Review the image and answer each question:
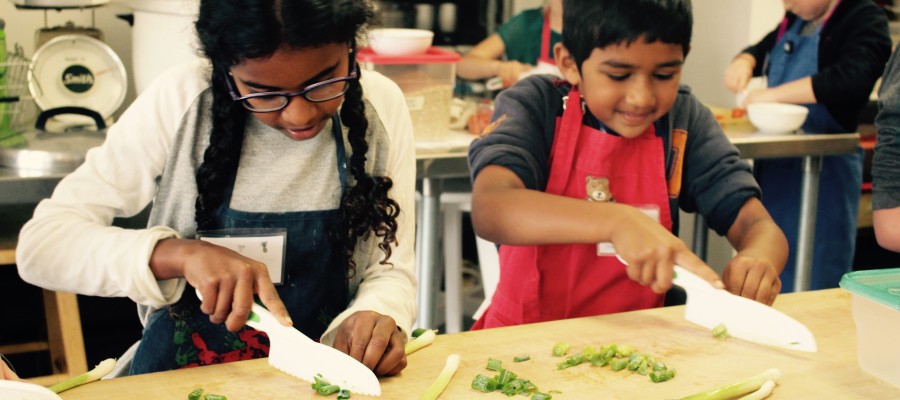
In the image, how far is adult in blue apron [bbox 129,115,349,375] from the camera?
55.4 inches

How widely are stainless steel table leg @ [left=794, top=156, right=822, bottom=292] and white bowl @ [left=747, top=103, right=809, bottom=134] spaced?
0.13 metres

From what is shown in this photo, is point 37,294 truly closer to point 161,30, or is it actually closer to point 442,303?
point 161,30

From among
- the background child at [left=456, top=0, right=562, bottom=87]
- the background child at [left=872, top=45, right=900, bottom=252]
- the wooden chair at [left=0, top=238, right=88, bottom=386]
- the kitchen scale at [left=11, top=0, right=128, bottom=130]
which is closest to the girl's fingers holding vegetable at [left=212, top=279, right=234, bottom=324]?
the background child at [left=872, top=45, right=900, bottom=252]

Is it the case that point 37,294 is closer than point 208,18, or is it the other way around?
point 208,18

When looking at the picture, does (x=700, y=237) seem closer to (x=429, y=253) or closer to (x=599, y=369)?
(x=429, y=253)

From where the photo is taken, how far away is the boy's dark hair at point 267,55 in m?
1.23

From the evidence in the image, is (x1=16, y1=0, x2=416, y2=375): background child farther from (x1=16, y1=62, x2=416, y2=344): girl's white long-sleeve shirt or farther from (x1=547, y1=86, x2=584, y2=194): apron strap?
(x1=547, y1=86, x2=584, y2=194): apron strap

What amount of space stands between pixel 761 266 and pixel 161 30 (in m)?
1.62

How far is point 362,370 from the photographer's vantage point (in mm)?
1159

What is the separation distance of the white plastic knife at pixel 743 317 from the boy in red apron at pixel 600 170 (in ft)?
0.26

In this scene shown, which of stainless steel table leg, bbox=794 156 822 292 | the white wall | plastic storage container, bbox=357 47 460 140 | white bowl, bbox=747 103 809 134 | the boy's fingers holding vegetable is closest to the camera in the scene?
the boy's fingers holding vegetable

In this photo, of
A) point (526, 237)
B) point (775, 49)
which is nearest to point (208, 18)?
point (526, 237)

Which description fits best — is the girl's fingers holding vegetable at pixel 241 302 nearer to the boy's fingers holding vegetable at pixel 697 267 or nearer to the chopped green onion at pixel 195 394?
the chopped green onion at pixel 195 394

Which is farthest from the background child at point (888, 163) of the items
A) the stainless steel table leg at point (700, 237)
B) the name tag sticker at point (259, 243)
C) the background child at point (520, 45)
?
the background child at point (520, 45)
